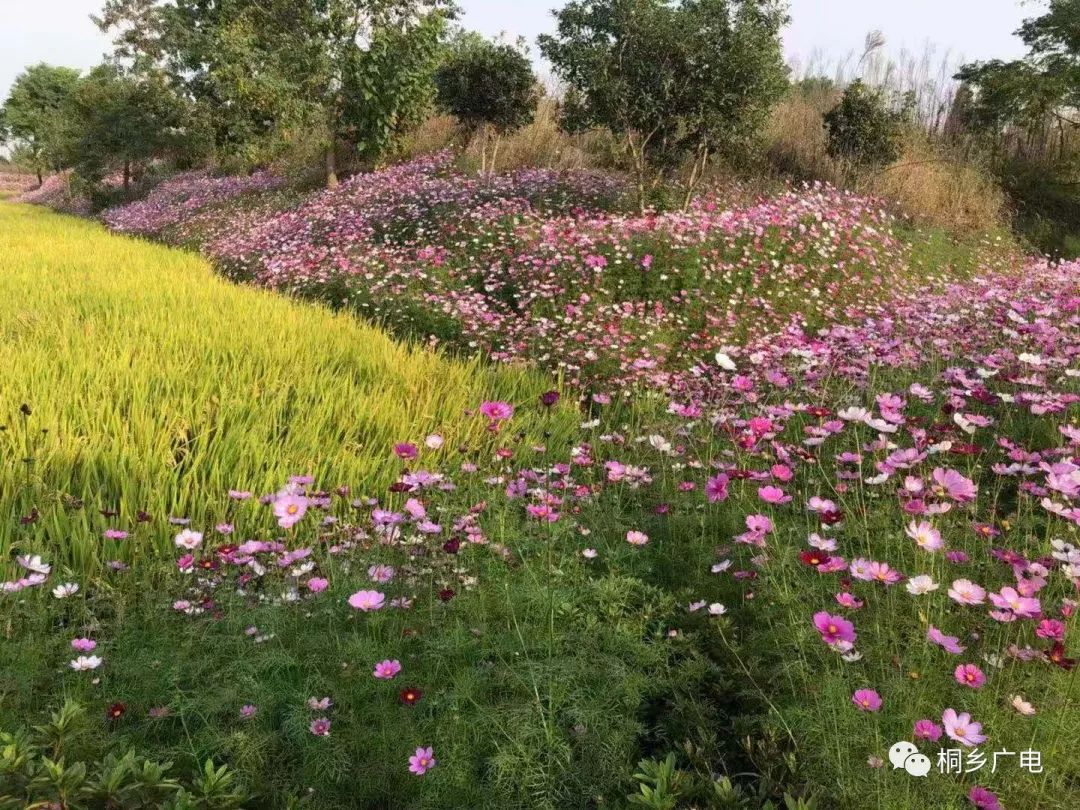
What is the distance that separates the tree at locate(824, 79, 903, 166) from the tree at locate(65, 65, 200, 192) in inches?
669

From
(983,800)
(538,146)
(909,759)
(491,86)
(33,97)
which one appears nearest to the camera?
(983,800)

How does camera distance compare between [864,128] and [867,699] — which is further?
[864,128]

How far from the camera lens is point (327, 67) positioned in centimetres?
1595

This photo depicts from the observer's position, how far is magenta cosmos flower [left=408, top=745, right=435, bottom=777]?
1.50 metres

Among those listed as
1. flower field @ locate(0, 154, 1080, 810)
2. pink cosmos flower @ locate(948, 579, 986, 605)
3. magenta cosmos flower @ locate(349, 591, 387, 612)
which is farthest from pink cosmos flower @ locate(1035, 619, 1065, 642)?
magenta cosmos flower @ locate(349, 591, 387, 612)

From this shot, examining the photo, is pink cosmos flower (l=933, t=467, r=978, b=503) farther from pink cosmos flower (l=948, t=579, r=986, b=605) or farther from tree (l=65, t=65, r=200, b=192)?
tree (l=65, t=65, r=200, b=192)

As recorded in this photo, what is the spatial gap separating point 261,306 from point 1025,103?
18.2m

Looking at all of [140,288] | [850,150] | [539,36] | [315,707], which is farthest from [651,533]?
[850,150]

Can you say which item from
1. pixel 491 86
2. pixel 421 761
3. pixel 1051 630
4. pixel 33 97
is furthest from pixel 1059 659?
pixel 33 97

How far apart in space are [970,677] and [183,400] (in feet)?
12.1

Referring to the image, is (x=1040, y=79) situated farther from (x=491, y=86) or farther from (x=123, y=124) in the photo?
(x=123, y=124)

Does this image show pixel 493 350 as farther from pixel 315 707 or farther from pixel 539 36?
pixel 539 36

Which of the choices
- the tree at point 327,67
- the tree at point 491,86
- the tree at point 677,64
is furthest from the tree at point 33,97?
the tree at point 677,64

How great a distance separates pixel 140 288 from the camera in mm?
6531
